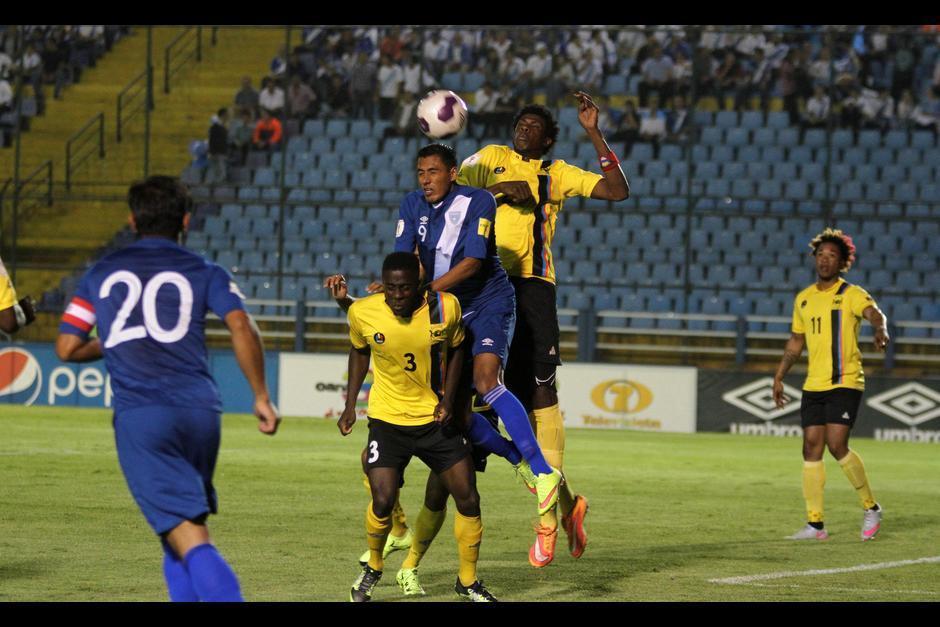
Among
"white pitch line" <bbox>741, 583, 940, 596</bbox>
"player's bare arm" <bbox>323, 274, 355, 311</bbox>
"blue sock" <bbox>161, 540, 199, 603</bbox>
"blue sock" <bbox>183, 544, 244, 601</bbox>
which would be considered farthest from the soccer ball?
"blue sock" <bbox>183, 544, 244, 601</bbox>

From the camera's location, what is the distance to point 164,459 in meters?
6.21

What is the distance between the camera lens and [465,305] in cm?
905

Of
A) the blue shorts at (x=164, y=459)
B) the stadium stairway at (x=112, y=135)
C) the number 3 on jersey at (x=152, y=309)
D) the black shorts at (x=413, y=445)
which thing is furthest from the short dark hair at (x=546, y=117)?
the stadium stairway at (x=112, y=135)

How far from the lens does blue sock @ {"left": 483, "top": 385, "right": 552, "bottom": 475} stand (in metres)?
8.88

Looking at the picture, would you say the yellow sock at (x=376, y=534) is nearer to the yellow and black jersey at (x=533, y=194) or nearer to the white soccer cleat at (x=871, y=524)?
the yellow and black jersey at (x=533, y=194)

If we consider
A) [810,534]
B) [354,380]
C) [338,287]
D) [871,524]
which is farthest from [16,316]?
[871,524]

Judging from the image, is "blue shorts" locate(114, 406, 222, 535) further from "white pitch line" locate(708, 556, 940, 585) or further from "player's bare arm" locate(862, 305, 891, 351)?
"player's bare arm" locate(862, 305, 891, 351)

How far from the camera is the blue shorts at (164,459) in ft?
20.3

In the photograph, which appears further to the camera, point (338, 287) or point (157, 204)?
point (338, 287)

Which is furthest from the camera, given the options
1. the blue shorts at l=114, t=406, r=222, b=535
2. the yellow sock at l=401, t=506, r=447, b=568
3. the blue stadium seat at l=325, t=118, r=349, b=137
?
the blue stadium seat at l=325, t=118, r=349, b=137

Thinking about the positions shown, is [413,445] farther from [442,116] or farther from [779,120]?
[779,120]

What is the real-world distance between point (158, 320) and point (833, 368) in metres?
7.19

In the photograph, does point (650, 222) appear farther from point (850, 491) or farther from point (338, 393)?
point (850, 491)

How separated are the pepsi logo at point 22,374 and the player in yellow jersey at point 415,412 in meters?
17.1
